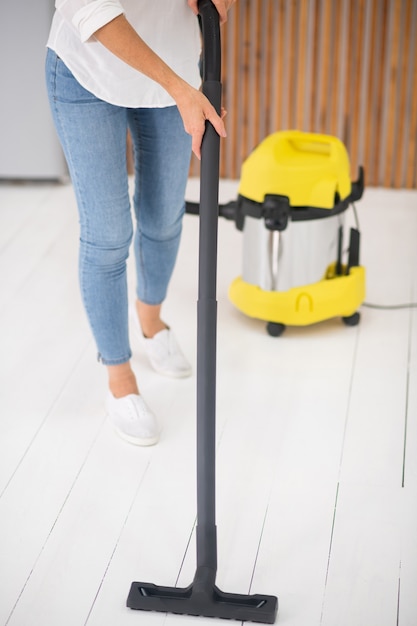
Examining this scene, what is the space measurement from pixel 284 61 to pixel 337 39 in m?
0.20

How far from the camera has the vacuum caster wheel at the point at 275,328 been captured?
249 cm

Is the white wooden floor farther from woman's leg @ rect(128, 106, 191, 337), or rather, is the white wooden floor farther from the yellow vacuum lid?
the yellow vacuum lid

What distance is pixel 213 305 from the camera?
1496 mm

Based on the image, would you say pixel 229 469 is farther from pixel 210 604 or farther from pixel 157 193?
pixel 157 193

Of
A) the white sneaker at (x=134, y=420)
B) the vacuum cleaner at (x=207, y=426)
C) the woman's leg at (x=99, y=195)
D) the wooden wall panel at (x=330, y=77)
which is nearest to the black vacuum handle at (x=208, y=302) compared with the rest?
the vacuum cleaner at (x=207, y=426)

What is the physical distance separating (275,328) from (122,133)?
2.67ft

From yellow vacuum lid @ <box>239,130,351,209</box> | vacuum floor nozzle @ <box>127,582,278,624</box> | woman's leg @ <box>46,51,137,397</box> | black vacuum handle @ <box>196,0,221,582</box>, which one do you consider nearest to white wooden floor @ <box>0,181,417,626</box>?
vacuum floor nozzle @ <box>127,582,278,624</box>

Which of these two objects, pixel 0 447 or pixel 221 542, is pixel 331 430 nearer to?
pixel 221 542

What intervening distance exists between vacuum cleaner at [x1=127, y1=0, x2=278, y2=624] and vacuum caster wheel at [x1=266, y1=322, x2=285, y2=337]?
952 mm

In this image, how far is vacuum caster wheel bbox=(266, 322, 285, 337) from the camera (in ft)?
8.16

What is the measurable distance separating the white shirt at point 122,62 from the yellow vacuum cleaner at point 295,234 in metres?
0.63

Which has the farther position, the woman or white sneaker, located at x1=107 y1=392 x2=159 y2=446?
white sneaker, located at x1=107 y1=392 x2=159 y2=446

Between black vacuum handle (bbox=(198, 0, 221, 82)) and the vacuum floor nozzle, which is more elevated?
black vacuum handle (bbox=(198, 0, 221, 82))

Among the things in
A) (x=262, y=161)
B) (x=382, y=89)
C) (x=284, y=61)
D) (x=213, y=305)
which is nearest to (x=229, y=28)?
(x=284, y=61)
